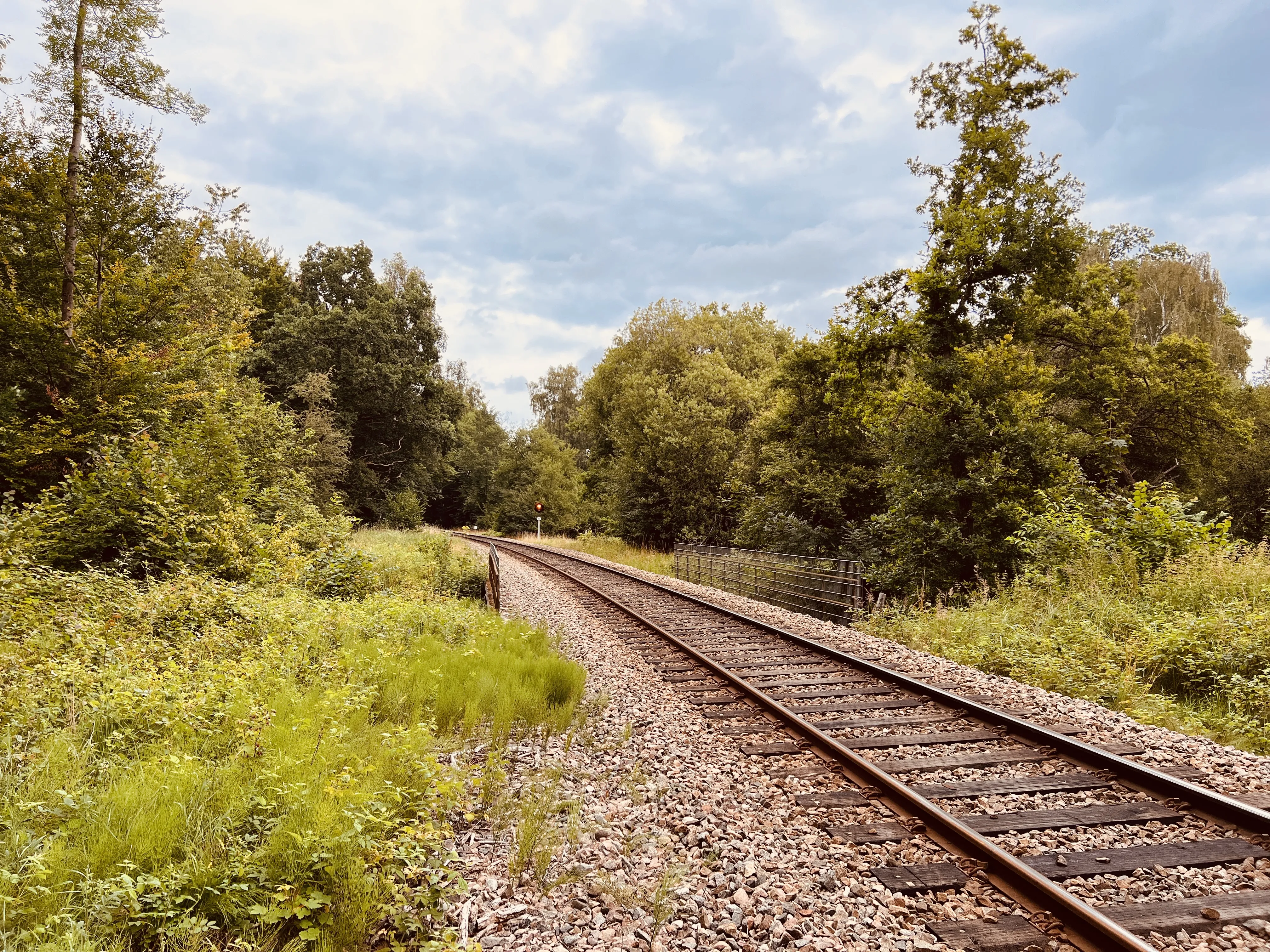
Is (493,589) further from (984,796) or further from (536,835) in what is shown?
(984,796)

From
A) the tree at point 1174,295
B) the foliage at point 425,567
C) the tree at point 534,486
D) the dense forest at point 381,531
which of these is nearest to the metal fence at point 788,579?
the dense forest at point 381,531

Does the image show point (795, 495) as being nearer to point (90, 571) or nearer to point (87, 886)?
point (90, 571)

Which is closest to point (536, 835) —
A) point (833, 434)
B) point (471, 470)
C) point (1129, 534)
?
point (1129, 534)

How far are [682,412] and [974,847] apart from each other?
80.6 feet

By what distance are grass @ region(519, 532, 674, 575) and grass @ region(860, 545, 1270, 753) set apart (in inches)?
489

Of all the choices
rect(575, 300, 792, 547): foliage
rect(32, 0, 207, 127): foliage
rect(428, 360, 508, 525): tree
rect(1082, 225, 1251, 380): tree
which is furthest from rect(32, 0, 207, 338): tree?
rect(428, 360, 508, 525): tree

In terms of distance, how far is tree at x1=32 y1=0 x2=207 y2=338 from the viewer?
10398 millimetres

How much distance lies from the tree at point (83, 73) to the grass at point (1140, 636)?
49.8ft

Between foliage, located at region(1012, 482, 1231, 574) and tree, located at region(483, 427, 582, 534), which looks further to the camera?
tree, located at region(483, 427, 582, 534)

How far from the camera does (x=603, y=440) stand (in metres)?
42.9

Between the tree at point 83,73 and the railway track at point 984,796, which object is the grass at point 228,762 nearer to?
the railway track at point 984,796

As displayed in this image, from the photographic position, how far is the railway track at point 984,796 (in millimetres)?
2816

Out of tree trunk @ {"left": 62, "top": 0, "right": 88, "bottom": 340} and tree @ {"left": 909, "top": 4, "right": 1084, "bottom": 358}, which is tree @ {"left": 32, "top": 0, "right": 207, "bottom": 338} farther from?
tree @ {"left": 909, "top": 4, "right": 1084, "bottom": 358}

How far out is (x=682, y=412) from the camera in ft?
89.8
